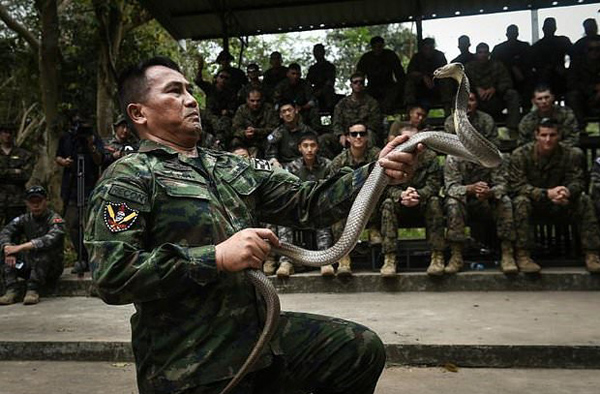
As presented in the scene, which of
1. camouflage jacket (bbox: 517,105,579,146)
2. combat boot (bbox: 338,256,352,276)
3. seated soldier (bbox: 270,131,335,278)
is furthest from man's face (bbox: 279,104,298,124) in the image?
camouflage jacket (bbox: 517,105,579,146)

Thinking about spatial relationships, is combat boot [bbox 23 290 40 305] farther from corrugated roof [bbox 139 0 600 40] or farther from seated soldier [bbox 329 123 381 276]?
corrugated roof [bbox 139 0 600 40]

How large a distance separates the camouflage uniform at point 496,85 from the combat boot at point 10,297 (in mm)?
6469

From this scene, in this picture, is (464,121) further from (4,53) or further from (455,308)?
(4,53)

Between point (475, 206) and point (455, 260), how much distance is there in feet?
2.25

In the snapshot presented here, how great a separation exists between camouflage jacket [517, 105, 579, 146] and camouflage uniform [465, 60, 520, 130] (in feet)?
4.47

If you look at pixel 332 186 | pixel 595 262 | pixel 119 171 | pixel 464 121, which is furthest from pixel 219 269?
pixel 595 262

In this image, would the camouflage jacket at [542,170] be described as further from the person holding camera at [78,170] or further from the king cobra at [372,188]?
the person holding camera at [78,170]

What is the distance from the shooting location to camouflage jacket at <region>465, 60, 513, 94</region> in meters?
9.22

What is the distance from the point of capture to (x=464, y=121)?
7.18 ft

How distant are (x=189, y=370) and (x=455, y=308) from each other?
3.94 metres

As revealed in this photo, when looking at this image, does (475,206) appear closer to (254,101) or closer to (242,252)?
(254,101)

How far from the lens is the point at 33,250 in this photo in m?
7.10

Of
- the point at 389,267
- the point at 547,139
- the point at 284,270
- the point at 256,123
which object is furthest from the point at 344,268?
the point at 256,123

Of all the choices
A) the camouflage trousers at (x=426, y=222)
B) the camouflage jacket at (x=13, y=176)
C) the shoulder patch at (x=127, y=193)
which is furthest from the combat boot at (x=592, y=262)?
the camouflage jacket at (x=13, y=176)
